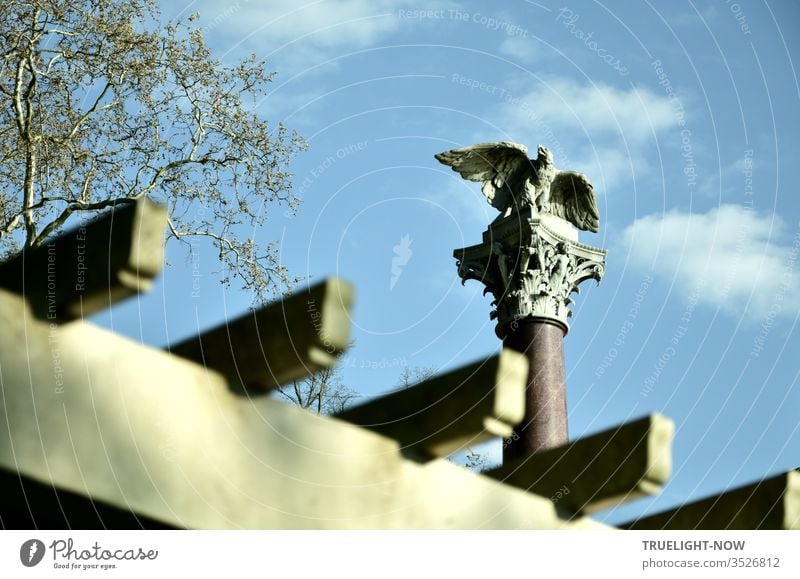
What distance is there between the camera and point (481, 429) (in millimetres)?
6086

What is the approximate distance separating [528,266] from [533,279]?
0.61 ft

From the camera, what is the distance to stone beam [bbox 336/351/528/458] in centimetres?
590

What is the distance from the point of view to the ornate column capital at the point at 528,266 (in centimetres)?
1528

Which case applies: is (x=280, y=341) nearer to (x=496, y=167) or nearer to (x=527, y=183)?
(x=527, y=183)

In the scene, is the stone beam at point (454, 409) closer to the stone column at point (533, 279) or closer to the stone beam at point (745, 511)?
the stone beam at point (745, 511)

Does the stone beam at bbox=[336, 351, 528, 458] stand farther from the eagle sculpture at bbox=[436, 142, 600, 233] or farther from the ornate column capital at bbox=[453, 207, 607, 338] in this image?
the eagle sculpture at bbox=[436, 142, 600, 233]

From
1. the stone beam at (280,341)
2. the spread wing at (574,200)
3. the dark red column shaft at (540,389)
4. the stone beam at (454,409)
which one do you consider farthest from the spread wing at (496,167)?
the stone beam at (280,341)

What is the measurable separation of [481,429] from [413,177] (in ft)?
41.5

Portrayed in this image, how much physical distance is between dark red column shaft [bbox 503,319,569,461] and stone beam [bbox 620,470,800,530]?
5.34m

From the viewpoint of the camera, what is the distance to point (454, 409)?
616 cm

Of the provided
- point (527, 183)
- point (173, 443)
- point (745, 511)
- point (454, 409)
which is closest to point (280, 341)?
point (173, 443)

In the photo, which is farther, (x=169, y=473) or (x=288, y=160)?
(x=288, y=160)

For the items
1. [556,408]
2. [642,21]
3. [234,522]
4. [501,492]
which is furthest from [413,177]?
[234,522]

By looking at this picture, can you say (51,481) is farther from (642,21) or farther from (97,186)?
(642,21)
